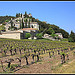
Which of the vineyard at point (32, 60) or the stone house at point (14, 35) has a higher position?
the stone house at point (14, 35)

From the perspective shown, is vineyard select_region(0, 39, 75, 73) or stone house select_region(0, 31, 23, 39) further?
stone house select_region(0, 31, 23, 39)

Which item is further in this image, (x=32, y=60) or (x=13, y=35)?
(x=13, y=35)

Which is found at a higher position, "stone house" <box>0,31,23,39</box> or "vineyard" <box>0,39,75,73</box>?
"stone house" <box>0,31,23,39</box>

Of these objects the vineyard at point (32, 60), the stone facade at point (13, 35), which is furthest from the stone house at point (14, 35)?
the vineyard at point (32, 60)

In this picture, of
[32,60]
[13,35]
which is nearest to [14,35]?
[13,35]

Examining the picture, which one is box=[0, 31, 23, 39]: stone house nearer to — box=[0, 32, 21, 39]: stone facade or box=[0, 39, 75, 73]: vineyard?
box=[0, 32, 21, 39]: stone facade

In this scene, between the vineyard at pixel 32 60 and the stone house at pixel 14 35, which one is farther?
the stone house at pixel 14 35

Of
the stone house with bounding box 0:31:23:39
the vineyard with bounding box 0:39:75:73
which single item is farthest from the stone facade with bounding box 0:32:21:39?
the vineyard with bounding box 0:39:75:73

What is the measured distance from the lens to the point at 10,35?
52.2 meters

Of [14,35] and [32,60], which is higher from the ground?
[14,35]

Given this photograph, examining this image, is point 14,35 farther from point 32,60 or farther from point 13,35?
point 32,60

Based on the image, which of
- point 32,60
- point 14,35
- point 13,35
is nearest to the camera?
point 32,60

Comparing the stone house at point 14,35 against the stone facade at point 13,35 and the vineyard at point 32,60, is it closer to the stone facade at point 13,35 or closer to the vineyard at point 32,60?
the stone facade at point 13,35

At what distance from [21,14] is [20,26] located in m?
26.7
